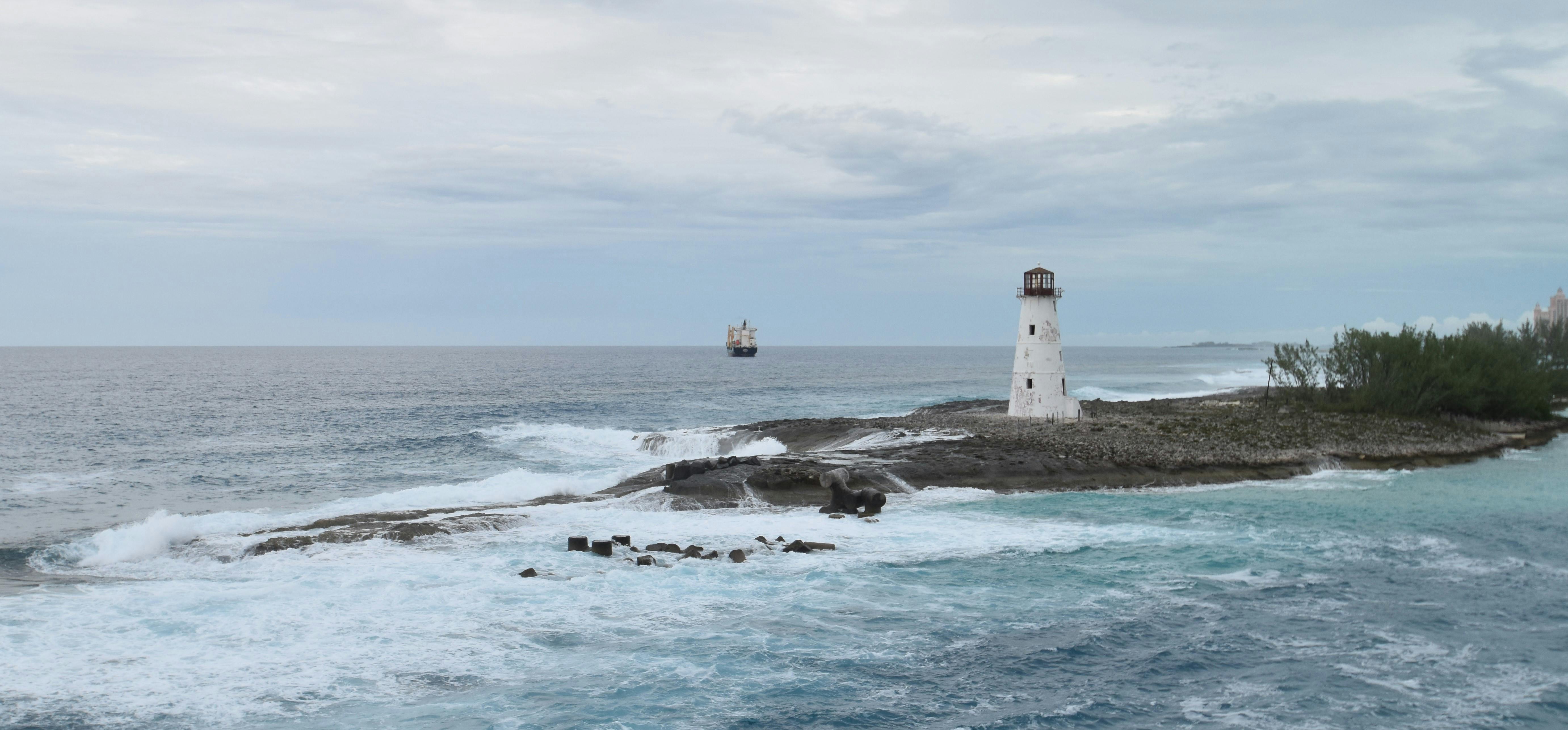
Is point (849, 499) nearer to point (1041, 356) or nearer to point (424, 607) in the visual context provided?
point (424, 607)

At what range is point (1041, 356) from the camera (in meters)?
47.9

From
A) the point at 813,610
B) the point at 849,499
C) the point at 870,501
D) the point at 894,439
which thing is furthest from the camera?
the point at 894,439

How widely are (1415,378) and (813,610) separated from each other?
151 feet

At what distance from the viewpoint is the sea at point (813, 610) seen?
14.4 metres

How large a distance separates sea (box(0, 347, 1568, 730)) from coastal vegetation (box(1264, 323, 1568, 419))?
12.6 meters

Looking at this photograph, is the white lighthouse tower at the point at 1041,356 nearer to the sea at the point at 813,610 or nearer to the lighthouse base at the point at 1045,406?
the lighthouse base at the point at 1045,406

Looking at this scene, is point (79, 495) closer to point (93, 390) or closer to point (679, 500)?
point (679, 500)

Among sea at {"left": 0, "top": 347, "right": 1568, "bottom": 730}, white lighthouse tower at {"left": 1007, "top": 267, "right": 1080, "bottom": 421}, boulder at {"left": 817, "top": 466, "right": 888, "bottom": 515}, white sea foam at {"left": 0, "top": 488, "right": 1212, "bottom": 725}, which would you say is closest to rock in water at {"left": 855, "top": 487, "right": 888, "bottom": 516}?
boulder at {"left": 817, "top": 466, "right": 888, "bottom": 515}

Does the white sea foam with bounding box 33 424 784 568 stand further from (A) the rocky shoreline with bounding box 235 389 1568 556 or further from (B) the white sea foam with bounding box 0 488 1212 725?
(A) the rocky shoreline with bounding box 235 389 1568 556

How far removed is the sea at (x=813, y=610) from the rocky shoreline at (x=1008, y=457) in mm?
896

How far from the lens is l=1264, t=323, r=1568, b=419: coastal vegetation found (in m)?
50.7

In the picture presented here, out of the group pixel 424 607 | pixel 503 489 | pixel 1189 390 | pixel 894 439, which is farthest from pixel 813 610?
pixel 1189 390

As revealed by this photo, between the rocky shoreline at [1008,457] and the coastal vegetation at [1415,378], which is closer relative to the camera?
the rocky shoreline at [1008,457]

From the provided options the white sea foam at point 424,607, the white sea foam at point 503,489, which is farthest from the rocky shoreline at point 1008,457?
the white sea foam at point 424,607
